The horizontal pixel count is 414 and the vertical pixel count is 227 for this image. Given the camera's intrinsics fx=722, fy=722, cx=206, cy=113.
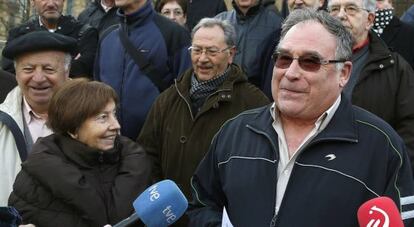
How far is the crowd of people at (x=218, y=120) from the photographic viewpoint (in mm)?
3211

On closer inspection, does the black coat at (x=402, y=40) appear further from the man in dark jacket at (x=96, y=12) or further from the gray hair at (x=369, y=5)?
the man in dark jacket at (x=96, y=12)

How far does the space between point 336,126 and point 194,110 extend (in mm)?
2022

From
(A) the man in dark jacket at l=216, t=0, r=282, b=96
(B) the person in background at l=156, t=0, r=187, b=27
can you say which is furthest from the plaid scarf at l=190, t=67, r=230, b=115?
(B) the person in background at l=156, t=0, r=187, b=27

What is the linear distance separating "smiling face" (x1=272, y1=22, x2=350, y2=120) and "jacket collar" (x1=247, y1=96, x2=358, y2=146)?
3.0 inches

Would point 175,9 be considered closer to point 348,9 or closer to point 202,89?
point 202,89

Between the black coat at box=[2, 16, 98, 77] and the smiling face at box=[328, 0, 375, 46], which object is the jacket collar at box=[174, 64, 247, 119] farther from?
the black coat at box=[2, 16, 98, 77]

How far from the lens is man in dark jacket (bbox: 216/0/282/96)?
6.14 meters

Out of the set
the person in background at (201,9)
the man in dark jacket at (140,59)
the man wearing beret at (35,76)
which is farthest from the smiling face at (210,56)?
the person in background at (201,9)

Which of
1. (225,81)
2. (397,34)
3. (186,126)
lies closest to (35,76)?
(186,126)

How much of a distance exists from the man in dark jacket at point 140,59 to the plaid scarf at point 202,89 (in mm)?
606

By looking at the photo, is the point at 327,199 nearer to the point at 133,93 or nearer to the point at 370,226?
the point at 370,226

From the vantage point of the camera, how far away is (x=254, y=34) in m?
6.30

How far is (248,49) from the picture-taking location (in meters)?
6.23

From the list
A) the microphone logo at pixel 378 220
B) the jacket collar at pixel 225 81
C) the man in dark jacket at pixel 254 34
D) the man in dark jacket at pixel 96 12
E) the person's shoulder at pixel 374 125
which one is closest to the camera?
the microphone logo at pixel 378 220
